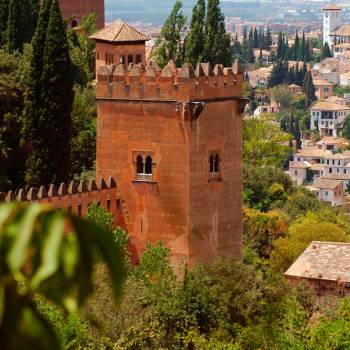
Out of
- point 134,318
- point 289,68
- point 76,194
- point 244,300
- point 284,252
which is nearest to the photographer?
point 134,318

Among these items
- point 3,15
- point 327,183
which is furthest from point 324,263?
point 327,183

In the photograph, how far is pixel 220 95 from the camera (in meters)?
18.2

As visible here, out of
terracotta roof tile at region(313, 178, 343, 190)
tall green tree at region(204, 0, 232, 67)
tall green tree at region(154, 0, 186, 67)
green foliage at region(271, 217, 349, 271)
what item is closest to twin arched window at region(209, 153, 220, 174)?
green foliage at region(271, 217, 349, 271)

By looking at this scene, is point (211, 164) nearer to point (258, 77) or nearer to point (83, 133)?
point (83, 133)

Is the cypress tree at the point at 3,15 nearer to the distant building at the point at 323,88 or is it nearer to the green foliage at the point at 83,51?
the green foliage at the point at 83,51

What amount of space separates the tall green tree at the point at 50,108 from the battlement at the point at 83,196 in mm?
2669

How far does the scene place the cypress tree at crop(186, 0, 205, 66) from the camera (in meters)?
32.1

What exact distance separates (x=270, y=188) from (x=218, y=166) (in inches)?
596

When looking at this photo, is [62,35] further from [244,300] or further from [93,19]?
[93,19]

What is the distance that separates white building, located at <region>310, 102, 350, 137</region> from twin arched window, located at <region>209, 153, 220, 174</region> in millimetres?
110934

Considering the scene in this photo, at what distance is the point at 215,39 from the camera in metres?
32.2

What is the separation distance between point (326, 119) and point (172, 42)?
3810 inches

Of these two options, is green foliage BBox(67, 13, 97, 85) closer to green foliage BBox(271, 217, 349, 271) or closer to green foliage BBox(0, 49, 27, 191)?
green foliage BBox(0, 49, 27, 191)

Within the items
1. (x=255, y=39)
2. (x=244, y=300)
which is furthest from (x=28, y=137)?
(x=255, y=39)
